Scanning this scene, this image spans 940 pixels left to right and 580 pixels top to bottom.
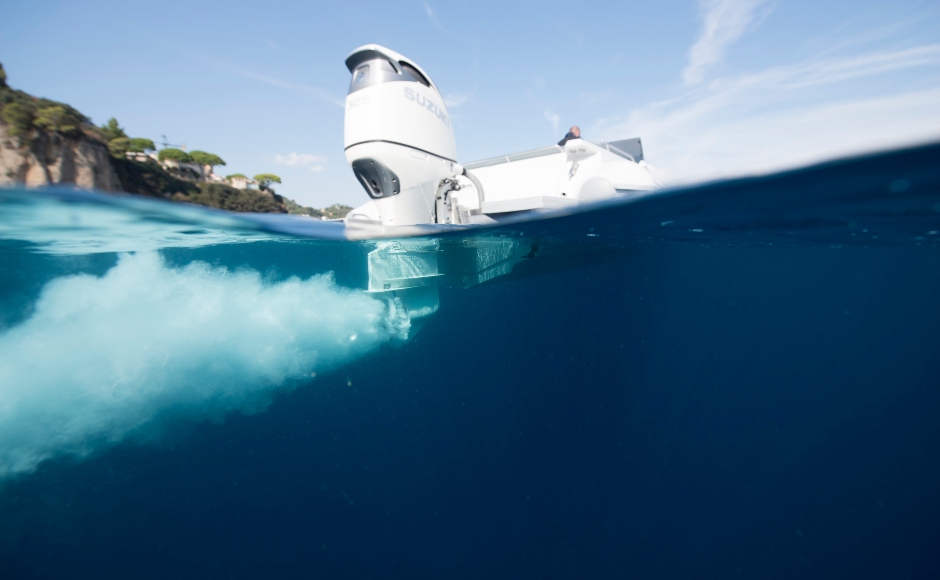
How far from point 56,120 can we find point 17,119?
183 centimetres

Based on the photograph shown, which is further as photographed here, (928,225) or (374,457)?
(374,457)

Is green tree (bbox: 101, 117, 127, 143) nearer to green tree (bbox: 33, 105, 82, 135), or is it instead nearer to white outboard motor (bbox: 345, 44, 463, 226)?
green tree (bbox: 33, 105, 82, 135)

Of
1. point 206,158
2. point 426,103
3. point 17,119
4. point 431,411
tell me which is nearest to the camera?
point 426,103

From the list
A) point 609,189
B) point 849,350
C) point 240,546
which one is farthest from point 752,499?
point 849,350

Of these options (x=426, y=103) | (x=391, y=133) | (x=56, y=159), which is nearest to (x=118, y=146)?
(x=56, y=159)

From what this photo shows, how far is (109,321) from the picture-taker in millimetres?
6586

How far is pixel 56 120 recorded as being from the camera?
20.3m

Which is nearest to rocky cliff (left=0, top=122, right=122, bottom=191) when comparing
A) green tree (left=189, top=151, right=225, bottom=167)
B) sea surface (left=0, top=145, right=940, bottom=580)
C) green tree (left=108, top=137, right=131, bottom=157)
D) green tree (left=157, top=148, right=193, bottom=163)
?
green tree (left=108, top=137, right=131, bottom=157)

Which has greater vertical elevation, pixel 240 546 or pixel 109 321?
pixel 109 321

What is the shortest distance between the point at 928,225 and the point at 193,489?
47.6 feet

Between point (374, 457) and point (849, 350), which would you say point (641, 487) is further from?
point (849, 350)

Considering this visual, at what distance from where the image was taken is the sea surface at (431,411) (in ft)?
19.3

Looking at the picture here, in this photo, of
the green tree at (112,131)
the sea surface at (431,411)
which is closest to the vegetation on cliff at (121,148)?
the green tree at (112,131)

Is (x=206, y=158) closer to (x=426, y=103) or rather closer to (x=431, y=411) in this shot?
(x=431, y=411)
